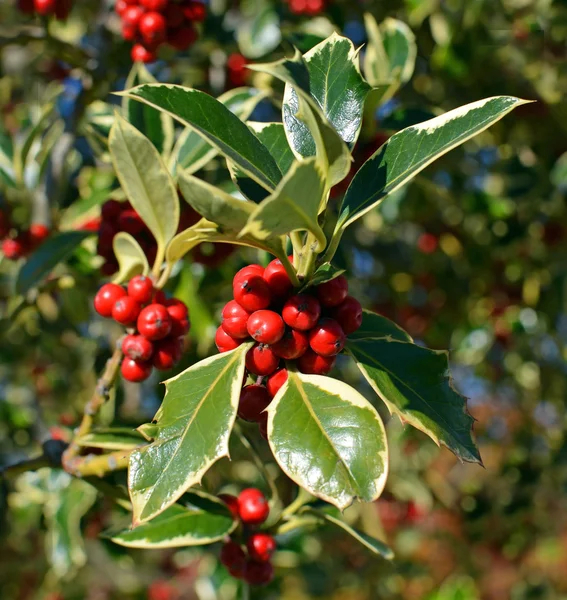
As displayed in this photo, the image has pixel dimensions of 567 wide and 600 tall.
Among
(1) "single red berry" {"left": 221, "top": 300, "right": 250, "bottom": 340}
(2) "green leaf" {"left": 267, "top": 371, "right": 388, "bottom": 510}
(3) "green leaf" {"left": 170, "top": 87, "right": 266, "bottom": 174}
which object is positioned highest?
(1) "single red berry" {"left": 221, "top": 300, "right": 250, "bottom": 340}

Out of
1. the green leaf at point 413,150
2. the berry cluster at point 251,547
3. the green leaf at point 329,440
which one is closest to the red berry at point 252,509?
the berry cluster at point 251,547

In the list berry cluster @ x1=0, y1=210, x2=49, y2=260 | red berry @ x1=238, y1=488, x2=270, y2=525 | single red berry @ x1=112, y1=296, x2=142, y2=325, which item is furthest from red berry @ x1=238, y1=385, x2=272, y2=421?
berry cluster @ x1=0, y1=210, x2=49, y2=260

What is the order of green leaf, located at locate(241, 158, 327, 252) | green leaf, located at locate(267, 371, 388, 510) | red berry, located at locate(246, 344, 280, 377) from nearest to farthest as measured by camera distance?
green leaf, located at locate(241, 158, 327, 252)
green leaf, located at locate(267, 371, 388, 510)
red berry, located at locate(246, 344, 280, 377)

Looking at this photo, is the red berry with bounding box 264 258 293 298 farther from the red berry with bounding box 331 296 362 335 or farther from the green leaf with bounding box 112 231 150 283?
the green leaf with bounding box 112 231 150 283

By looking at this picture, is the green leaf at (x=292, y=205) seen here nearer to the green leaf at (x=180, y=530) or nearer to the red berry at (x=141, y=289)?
the red berry at (x=141, y=289)

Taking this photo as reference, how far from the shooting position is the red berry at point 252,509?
1.25 meters

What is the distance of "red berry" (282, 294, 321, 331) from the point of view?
32.7 inches

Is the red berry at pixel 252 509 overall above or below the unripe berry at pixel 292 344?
below

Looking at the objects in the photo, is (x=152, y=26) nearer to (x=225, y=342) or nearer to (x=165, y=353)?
(x=165, y=353)

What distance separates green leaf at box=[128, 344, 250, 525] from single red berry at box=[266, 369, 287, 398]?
6 centimetres

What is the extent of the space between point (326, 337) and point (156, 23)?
1.18 m

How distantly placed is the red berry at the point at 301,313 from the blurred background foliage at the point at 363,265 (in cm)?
52

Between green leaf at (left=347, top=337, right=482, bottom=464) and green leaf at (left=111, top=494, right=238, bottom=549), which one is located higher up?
green leaf at (left=347, top=337, right=482, bottom=464)

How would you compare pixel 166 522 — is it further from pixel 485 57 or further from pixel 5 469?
pixel 485 57
